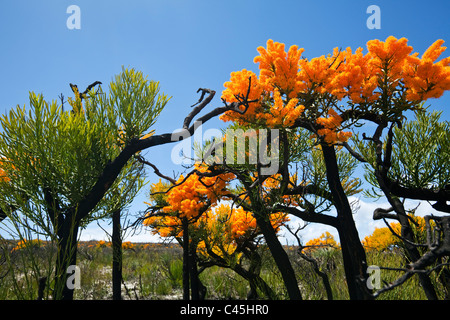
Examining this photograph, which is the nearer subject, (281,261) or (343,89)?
(343,89)

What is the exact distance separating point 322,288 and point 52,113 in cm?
779

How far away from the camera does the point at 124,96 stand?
21.7 ft

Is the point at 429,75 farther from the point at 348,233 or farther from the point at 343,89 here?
the point at 348,233

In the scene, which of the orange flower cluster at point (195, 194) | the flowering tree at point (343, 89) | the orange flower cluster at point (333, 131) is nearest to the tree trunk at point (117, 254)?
the orange flower cluster at point (195, 194)

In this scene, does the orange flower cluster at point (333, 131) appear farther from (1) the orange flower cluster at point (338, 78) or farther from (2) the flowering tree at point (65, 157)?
(2) the flowering tree at point (65, 157)

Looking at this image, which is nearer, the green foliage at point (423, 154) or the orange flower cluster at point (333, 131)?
the orange flower cluster at point (333, 131)

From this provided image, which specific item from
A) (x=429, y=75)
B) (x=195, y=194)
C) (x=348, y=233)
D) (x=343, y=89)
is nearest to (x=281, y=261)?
(x=348, y=233)

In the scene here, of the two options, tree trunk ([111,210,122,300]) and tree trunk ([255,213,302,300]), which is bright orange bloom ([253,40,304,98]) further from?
tree trunk ([111,210,122,300])

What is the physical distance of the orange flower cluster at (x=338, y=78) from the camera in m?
4.91

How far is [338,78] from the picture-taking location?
5094 millimetres

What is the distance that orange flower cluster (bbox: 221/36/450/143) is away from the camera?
4910mm

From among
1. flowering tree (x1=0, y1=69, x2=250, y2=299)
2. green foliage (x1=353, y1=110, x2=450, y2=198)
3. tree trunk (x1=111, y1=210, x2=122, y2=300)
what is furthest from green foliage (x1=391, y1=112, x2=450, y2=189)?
tree trunk (x1=111, y1=210, x2=122, y2=300)
